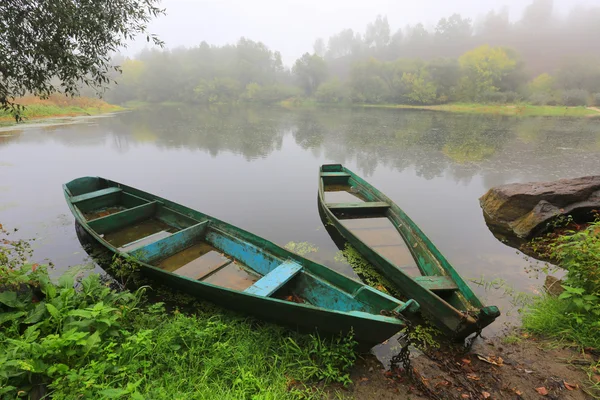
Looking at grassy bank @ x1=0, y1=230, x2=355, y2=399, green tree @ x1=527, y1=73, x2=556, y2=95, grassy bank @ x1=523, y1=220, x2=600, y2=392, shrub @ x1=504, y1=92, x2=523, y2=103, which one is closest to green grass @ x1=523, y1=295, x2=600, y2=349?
grassy bank @ x1=523, y1=220, x2=600, y2=392

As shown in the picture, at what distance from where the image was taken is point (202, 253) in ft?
16.4

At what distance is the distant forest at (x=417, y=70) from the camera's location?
40.8 meters

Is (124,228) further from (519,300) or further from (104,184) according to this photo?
(519,300)

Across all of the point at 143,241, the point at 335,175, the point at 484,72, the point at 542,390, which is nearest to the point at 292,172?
the point at 335,175

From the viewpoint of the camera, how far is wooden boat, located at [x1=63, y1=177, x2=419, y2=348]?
2943 mm

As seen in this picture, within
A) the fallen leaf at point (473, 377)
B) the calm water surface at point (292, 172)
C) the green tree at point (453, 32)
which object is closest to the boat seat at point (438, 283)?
the calm water surface at point (292, 172)

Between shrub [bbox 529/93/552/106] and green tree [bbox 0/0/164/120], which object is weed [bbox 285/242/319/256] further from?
shrub [bbox 529/93/552/106]

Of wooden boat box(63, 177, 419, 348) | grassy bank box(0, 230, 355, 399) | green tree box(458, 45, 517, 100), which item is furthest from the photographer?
green tree box(458, 45, 517, 100)

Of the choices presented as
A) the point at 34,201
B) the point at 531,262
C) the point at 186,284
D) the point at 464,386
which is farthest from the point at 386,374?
the point at 34,201

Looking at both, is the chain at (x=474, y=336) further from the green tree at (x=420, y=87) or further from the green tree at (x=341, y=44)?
the green tree at (x=341, y=44)

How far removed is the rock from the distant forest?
135 ft

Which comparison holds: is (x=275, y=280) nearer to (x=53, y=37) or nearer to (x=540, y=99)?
(x=53, y=37)

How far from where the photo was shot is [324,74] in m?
58.4

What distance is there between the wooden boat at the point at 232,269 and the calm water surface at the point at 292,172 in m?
0.98
